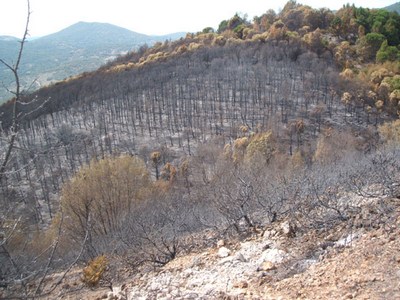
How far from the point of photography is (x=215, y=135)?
40.9 meters

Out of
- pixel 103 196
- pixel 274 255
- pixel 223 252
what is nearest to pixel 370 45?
pixel 103 196

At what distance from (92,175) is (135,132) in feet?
92.6

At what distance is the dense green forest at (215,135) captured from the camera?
9.75 m

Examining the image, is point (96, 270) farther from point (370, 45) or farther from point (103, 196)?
point (370, 45)

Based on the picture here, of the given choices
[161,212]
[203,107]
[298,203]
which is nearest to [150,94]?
[203,107]

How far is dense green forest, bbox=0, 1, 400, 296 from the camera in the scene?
9.75 m

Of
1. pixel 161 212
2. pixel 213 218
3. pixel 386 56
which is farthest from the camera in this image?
pixel 386 56

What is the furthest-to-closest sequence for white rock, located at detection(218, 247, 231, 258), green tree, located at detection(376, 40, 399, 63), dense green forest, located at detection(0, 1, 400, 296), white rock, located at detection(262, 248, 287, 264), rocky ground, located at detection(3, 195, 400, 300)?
green tree, located at detection(376, 40, 399, 63), dense green forest, located at detection(0, 1, 400, 296), white rock, located at detection(218, 247, 231, 258), white rock, located at detection(262, 248, 287, 264), rocky ground, located at detection(3, 195, 400, 300)

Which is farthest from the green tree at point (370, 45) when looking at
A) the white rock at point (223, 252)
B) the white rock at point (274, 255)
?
the white rock at point (274, 255)

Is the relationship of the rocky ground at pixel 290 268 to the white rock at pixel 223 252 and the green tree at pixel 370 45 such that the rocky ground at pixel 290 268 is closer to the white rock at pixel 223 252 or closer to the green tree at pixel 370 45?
the white rock at pixel 223 252

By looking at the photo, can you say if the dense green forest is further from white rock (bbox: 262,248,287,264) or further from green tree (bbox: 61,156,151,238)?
white rock (bbox: 262,248,287,264)

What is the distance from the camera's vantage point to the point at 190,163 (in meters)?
35.8

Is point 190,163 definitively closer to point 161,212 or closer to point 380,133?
point 380,133

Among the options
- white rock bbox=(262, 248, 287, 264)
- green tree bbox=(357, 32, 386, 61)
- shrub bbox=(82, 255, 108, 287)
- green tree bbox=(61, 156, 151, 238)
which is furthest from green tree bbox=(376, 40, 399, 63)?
shrub bbox=(82, 255, 108, 287)
